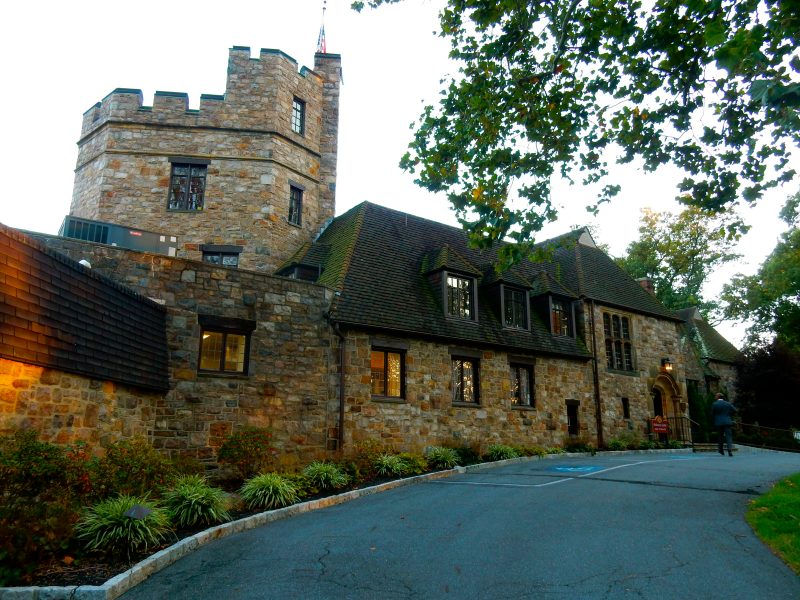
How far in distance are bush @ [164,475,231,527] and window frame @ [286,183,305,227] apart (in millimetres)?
14427

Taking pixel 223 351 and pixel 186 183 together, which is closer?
pixel 223 351

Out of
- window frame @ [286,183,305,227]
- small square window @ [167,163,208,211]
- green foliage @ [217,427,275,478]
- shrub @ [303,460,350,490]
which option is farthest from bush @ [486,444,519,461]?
small square window @ [167,163,208,211]

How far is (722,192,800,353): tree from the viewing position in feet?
119

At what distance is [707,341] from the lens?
37812 mm

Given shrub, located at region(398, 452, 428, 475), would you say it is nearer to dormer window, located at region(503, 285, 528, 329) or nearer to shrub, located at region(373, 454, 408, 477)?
shrub, located at region(373, 454, 408, 477)

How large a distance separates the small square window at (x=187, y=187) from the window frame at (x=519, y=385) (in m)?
12.6

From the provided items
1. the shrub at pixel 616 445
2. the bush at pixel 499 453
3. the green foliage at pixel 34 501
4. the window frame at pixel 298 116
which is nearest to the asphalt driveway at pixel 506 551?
the green foliage at pixel 34 501

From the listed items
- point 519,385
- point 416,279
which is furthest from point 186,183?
point 519,385

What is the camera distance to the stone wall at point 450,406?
53.7 ft

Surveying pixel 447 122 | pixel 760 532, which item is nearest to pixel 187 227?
pixel 447 122

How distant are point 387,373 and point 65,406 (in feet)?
30.8

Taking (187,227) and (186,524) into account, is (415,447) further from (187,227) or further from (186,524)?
(187,227)

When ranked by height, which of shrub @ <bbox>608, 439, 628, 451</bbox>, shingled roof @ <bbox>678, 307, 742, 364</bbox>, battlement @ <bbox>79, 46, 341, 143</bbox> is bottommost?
shrub @ <bbox>608, 439, 628, 451</bbox>

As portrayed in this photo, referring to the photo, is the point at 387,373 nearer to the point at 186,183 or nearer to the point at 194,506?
the point at 194,506
